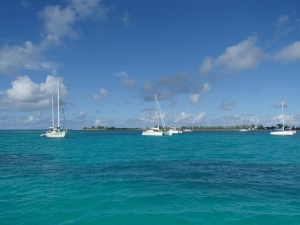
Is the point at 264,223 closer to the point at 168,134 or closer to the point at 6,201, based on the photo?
the point at 6,201

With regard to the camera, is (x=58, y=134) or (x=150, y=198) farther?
(x=58, y=134)

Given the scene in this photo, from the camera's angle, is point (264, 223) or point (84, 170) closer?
point (264, 223)

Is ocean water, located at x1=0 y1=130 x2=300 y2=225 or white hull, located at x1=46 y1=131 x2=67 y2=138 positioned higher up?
white hull, located at x1=46 y1=131 x2=67 y2=138

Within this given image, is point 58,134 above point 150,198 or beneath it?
above

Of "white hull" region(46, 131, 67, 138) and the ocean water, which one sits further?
"white hull" region(46, 131, 67, 138)

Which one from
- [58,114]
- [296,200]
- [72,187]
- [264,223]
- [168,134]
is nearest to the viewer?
[264,223]

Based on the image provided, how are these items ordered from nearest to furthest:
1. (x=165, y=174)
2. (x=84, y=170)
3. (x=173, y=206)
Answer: (x=173, y=206) → (x=165, y=174) → (x=84, y=170)

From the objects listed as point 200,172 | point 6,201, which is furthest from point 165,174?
point 6,201

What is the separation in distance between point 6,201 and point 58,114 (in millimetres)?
95447

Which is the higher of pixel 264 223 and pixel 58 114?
pixel 58 114

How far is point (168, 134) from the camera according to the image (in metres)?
155

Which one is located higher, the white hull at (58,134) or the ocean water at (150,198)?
the white hull at (58,134)

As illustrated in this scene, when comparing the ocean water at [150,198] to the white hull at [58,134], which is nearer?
the ocean water at [150,198]

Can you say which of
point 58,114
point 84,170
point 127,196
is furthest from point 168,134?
point 127,196
